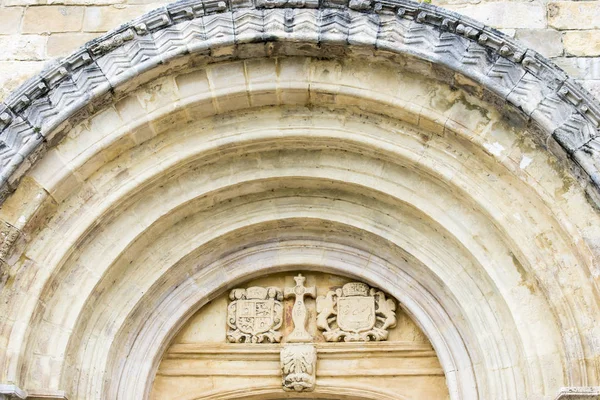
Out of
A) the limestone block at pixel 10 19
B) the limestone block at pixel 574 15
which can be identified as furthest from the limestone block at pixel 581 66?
the limestone block at pixel 10 19

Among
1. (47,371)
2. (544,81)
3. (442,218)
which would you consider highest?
(544,81)

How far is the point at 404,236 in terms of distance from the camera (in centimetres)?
747

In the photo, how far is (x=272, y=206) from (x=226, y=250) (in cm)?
51

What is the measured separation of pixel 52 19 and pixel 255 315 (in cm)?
265

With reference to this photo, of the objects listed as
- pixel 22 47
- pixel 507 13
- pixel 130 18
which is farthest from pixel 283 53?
pixel 22 47

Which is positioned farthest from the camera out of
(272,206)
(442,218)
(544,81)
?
(272,206)

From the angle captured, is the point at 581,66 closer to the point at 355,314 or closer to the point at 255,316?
the point at 355,314

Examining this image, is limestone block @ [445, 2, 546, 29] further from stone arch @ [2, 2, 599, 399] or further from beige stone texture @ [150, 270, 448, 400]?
beige stone texture @ [150, 270, 448, 400]

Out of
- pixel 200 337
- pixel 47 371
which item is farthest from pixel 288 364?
pixel 47 371

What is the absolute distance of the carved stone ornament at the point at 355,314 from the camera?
7.67 meters

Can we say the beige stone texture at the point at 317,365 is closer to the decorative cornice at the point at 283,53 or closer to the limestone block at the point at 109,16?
the decorative cornice at the point at 283,53

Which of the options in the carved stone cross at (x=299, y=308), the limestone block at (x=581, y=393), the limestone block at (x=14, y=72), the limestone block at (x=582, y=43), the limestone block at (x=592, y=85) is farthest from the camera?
the carved stone cross at (x=299, y=308)

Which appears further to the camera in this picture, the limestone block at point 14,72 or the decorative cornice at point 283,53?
the limestone block at point 14,72

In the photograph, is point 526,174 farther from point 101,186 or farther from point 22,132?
point 22,132
